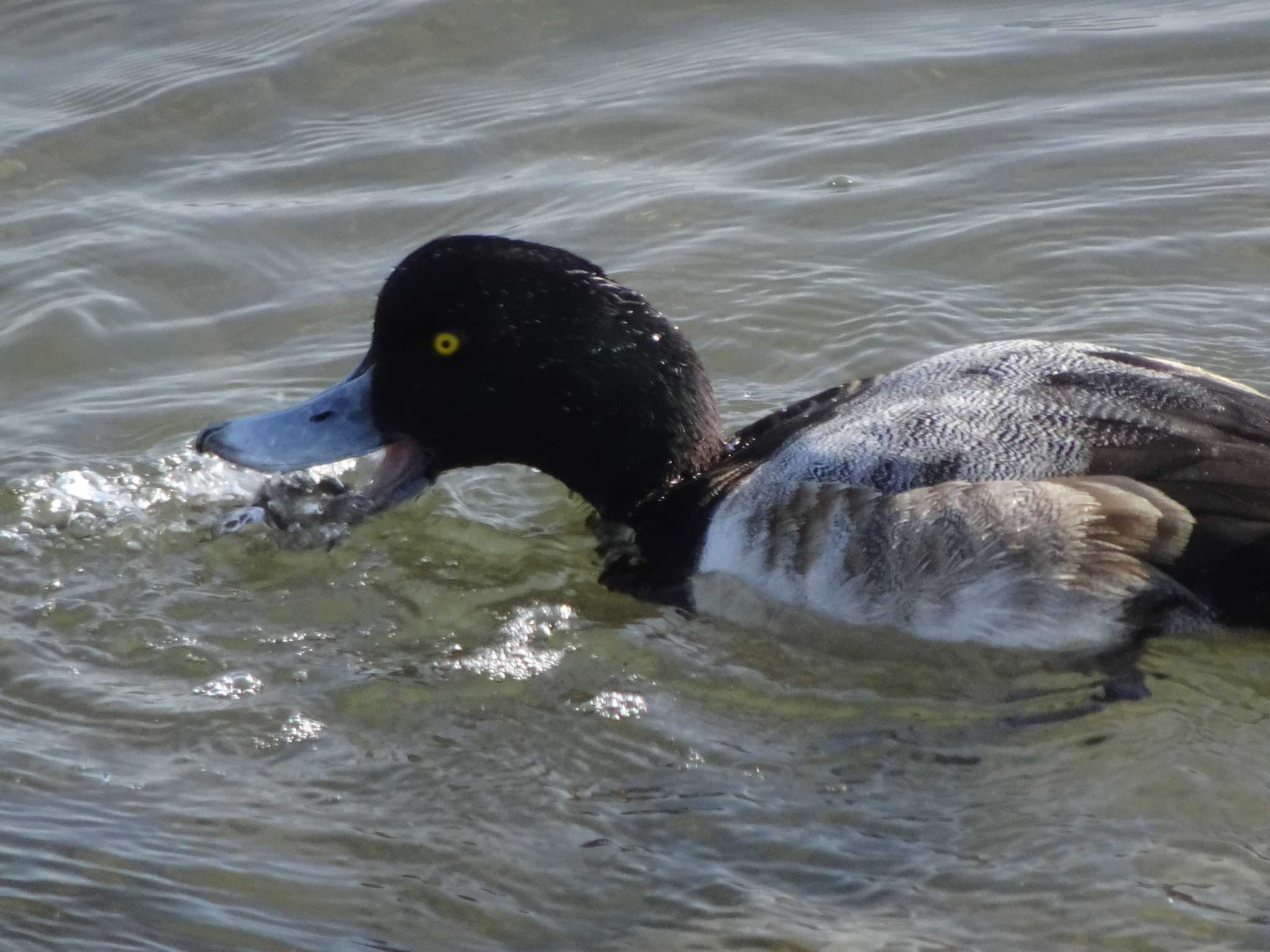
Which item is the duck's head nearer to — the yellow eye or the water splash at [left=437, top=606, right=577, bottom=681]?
the yellow eye

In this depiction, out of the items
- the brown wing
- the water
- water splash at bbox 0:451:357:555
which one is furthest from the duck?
water splash at bbox 0:451:357:555

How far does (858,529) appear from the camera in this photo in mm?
4656

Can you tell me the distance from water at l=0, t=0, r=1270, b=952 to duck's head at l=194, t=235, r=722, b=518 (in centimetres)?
40

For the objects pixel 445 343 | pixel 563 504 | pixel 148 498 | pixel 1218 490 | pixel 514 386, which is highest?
pixel 445 343

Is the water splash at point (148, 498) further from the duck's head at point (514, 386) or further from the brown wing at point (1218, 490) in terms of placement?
the brown wing at point (1218, 490)

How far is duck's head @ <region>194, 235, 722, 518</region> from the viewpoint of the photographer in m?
5.18

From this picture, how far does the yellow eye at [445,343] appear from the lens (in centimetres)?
524

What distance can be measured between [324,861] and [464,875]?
1.09 feet

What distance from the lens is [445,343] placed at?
5250 millimetres

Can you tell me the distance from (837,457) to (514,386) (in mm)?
1060

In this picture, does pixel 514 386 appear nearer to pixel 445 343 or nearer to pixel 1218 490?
→ pixel 445 343

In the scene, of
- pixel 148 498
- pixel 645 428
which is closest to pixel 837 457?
pixel 645 428

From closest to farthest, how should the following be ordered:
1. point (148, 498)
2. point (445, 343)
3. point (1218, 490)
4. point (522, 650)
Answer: point (1218, 490) → point (522, 650) → point (445, 343) → point (148, 498)

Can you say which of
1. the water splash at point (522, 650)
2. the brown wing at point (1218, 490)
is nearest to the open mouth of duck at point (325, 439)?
the water splash at point (522, 650)
